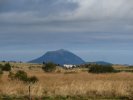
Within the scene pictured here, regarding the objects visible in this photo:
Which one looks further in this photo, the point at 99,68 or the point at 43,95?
the point at 99,68

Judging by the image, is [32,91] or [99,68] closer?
[32,91]

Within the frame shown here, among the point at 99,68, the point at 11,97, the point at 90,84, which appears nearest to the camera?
the point at 11,97

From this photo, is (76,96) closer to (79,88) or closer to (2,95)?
(79,88)

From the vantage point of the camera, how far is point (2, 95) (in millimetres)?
23297

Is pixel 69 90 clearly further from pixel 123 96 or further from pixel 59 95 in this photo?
pixel 123 96

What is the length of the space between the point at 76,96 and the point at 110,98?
6.10 ft

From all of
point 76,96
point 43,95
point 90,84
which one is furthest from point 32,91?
point 90,84

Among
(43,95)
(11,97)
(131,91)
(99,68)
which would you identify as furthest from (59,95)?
(99,68)

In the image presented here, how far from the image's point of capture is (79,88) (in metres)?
24.6

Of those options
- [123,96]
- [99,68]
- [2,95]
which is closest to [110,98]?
[123,96]

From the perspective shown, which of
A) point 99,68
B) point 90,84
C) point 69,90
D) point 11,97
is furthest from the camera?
point 99,68

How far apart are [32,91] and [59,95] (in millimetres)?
1585

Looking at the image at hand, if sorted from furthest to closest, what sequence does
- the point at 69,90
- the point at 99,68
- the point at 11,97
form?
the point at 99,68 < the point at 69,90 < the point at 11,97

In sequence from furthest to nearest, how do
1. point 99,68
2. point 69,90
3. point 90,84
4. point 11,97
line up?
point 99,68 → point 90,84 → point 69,90 → point 11,97
